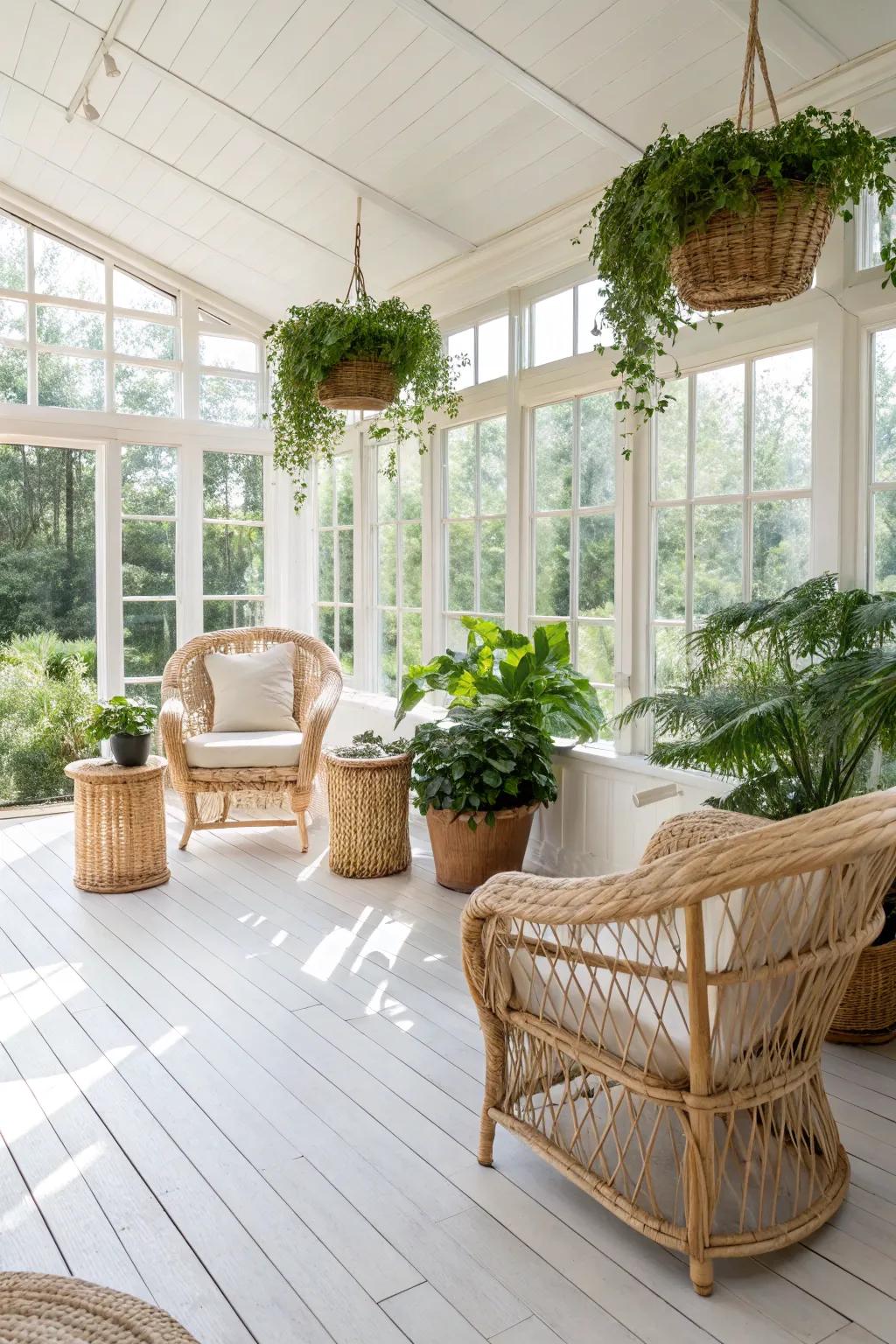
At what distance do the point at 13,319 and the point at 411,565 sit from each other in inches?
95.4

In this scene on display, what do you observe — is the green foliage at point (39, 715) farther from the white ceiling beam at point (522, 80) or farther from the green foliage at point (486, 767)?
the white ceiling beam at point (522, 80)

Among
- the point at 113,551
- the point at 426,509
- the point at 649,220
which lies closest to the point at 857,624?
the point at 649,220

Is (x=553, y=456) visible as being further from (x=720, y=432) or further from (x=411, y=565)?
(x=411, y=565)

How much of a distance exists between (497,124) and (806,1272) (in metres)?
3.47

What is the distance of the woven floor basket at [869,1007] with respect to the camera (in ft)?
8.80

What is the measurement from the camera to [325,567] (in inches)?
243

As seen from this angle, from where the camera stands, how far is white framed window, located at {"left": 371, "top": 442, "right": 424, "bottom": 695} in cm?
523

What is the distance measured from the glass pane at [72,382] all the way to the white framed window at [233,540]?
0.69 meters

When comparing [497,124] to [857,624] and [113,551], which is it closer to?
[857,624]

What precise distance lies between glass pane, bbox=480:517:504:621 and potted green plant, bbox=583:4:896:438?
228 cm

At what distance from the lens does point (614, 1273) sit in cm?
181

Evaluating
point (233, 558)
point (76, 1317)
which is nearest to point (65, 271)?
point (233, 558)

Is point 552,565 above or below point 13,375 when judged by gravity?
below

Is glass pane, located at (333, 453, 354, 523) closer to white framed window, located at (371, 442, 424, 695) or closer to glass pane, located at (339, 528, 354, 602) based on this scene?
glass pane, located at (339, 528, 354, 602)
